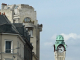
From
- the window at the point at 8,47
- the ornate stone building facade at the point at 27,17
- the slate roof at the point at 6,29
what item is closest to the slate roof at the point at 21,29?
the slate roof at the point at 6,29

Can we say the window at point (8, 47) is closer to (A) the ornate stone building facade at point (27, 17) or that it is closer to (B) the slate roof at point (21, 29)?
(B) the slate roof at point (21, 29)

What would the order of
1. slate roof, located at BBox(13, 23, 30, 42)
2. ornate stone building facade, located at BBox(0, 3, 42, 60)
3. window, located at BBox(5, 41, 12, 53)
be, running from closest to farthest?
window, located at BBox(5, 41, 12, 53) → slate roof, located at BBox(13, 23, 30, 42) → ornate stone building facade, located at BBox(0, 3, 42, 60)

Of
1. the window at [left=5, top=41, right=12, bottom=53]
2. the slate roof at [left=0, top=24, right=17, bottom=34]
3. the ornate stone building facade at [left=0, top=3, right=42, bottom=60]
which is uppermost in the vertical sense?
the ornate stone building facade at [left=0, top=3, right=42, bottom=60]

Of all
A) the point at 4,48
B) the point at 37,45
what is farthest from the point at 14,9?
the point at 4,48

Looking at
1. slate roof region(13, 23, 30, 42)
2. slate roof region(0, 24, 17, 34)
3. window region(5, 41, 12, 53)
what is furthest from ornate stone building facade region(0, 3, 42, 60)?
window region(5, 41, 12, 53)

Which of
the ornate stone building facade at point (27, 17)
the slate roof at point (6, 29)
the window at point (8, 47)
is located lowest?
the window at point (8, 47)

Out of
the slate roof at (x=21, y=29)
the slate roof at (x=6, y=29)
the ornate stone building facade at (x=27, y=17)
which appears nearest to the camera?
the slate roof at (x=6, y=29)

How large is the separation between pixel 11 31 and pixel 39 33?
59.9 m

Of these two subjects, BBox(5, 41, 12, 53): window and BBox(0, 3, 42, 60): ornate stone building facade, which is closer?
BBox(5, 41, 12, 53): window

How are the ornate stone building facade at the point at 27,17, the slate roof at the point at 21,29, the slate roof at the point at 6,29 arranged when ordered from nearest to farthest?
the slate roof at the point at 6,29 → the slate roof at the point at 21,29 → the ornate stone building facade at the point at 27,17

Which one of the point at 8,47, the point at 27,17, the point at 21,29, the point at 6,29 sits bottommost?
the point at 8,47

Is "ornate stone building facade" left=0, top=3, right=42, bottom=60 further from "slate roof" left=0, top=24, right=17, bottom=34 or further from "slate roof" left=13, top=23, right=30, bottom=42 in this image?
"slate roof" left=0, top=24, right=17, bottom=34

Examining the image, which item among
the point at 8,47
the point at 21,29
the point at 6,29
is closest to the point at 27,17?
the point at 21,29

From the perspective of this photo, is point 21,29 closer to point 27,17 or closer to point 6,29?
point 6,29
